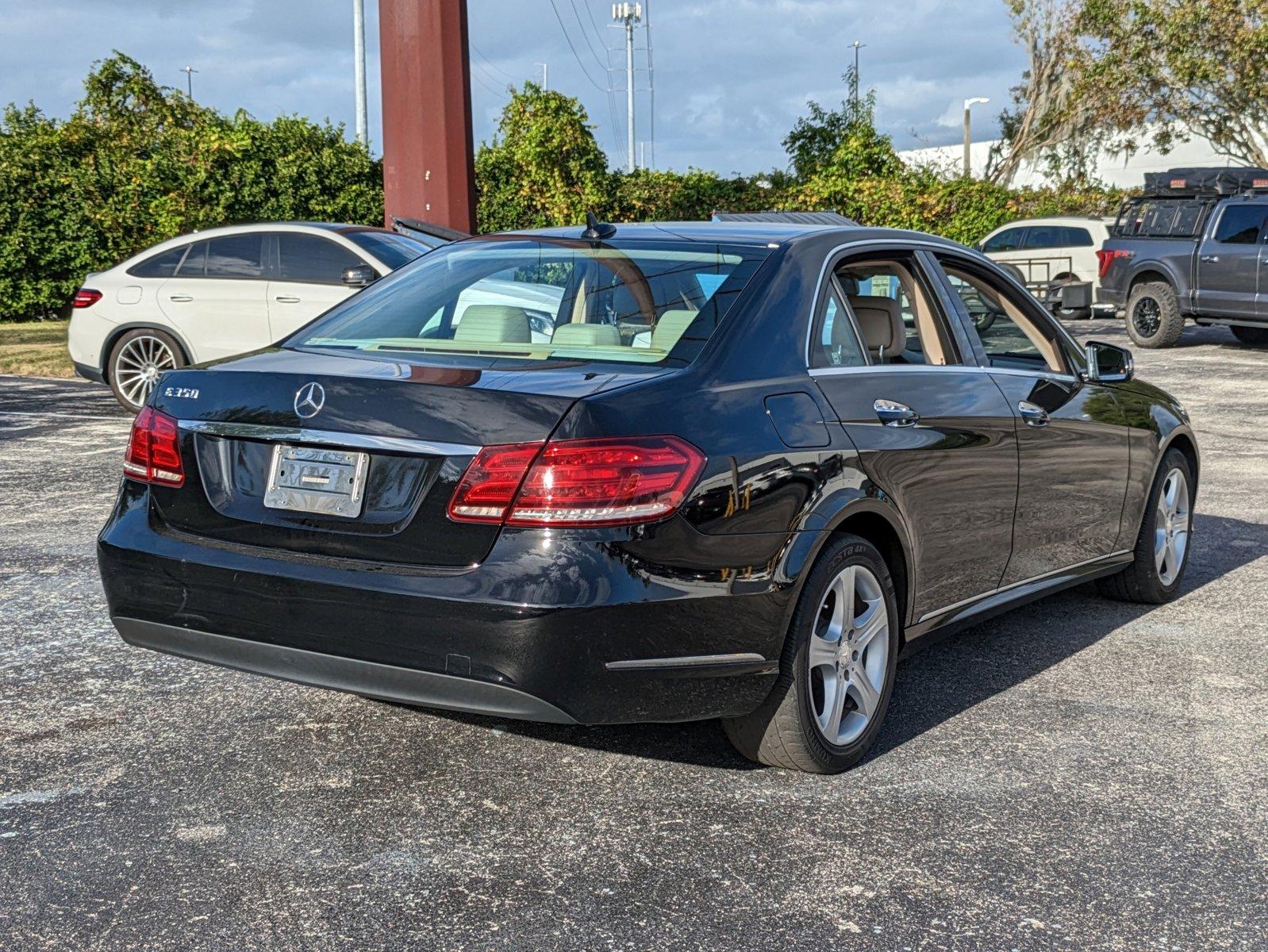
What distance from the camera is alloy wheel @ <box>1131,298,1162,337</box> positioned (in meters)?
20.0

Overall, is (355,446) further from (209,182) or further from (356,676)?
(209,182)

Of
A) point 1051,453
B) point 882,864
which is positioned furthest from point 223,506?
point 1051,453

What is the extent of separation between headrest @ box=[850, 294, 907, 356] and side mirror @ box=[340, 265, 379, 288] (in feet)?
23.2

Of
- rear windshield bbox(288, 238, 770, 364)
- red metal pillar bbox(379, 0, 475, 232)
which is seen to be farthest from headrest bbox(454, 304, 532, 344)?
red metal pillar bbox(379, 0, 475, 232)

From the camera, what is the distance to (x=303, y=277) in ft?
40.8

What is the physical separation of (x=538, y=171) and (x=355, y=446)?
761 inches

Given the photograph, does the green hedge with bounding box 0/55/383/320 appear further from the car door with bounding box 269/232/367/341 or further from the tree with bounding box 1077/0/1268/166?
the tree with bounding box 1077/0/1268/166

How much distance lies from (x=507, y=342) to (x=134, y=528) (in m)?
1.13

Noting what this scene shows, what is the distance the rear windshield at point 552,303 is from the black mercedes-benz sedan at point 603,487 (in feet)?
0.04

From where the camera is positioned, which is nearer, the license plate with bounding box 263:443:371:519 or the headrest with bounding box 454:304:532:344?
the license plate with bounding box 263:443:371:519

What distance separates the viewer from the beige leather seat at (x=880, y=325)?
4.68 m

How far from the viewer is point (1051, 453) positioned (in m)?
5.38

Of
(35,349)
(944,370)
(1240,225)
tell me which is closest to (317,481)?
(944,370)

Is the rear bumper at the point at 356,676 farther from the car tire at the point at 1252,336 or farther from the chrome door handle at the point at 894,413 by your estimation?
the car tire at the point at 1252,336
